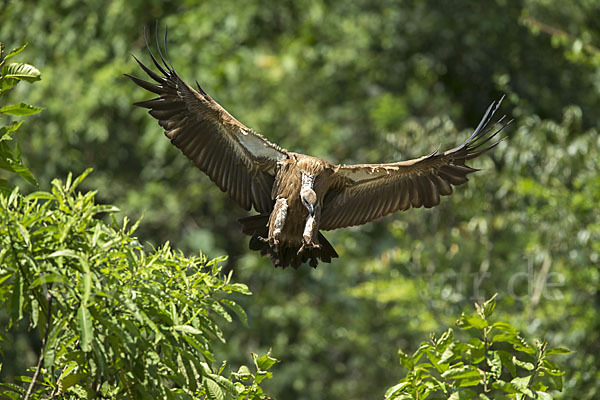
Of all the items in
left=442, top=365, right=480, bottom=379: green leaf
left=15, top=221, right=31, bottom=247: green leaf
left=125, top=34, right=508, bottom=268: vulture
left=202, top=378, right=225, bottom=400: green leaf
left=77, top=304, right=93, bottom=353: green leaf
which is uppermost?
left=125, top=34, right=508, bottom=268: vulture

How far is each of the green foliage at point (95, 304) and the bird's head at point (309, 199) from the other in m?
1.16

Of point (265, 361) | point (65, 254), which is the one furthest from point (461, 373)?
point (65, 254)

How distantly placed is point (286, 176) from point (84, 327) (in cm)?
224

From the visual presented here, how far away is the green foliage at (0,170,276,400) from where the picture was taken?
365 cm

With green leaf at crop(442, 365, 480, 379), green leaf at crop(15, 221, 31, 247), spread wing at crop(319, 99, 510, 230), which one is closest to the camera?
green leaf at crop(15, 221, 31, 247)

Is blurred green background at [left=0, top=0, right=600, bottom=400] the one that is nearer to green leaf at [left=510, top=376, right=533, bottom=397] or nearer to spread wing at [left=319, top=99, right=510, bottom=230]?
spread wing at [left=319, top=99, right=510, bottom=230]

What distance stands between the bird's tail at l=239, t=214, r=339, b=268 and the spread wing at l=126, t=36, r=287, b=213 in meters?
0.17

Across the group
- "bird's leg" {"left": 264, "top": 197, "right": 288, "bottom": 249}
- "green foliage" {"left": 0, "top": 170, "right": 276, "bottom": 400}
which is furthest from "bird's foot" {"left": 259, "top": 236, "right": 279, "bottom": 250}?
"green foliage" {"left": 0, "top": 170, "right": 276, "bottom": 400}

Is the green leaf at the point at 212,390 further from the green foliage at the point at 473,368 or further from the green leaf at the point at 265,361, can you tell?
the green foliage at the point at 473,368

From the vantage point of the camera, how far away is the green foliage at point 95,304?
3650mm

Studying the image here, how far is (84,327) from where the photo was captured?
349 cm

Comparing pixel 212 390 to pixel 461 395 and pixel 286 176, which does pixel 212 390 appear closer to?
pixel 461 395

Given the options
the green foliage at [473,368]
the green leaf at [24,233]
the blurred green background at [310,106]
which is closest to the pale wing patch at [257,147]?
the green foliage at [473,368]

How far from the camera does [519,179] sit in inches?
406
